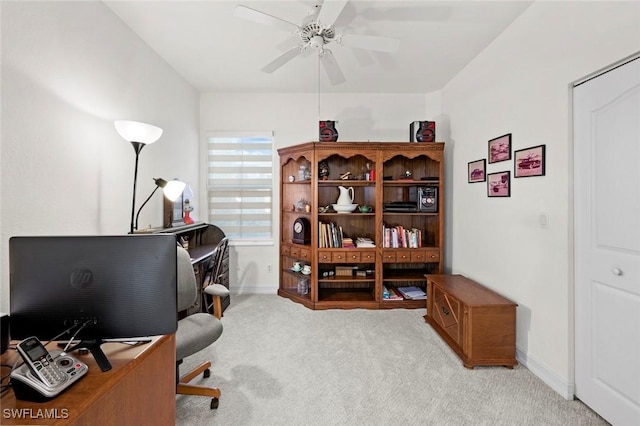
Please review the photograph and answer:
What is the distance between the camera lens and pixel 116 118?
232cm

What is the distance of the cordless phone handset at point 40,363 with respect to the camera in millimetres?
856

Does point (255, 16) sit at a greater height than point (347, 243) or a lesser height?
greater

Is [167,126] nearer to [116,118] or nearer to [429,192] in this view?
[116,118]

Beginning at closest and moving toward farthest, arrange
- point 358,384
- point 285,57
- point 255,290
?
point 358,384 < point 285,57 < point 255,290

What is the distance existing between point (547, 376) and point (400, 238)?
1.85 meters

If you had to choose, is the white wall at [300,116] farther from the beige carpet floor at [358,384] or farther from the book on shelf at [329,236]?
the beige carpet floor at [358,384]

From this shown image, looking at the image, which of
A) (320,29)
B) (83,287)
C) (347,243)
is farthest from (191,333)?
(320,29)

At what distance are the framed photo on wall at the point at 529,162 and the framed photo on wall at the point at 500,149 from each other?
10 cm

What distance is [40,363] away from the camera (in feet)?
2.90

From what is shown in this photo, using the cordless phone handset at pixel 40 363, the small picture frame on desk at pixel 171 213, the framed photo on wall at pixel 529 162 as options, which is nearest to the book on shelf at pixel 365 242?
the framed photo on wall at pixel 529 162

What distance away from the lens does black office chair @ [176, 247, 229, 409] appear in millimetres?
1698

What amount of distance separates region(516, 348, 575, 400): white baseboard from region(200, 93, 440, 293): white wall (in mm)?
2860

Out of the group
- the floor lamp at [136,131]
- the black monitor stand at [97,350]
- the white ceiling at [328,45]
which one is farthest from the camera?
the white ceiling at [328,45]

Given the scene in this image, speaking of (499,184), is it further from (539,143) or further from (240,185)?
(240,185)
